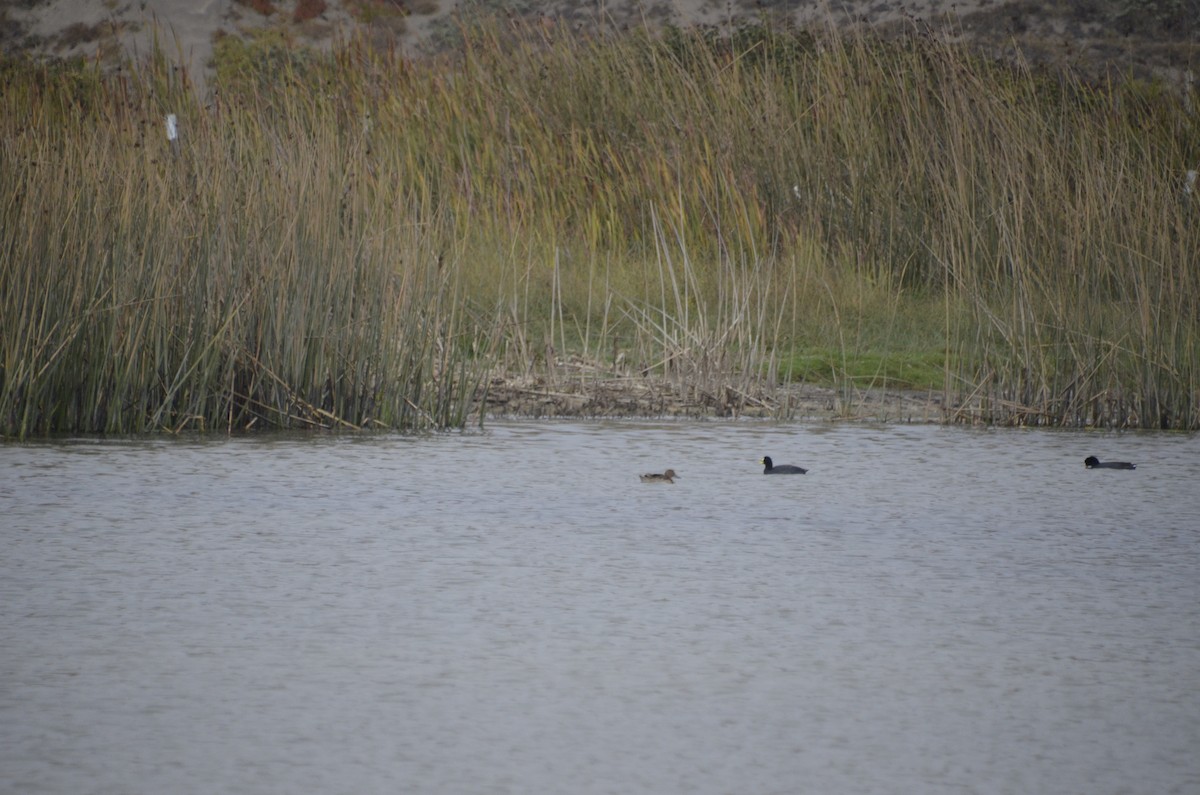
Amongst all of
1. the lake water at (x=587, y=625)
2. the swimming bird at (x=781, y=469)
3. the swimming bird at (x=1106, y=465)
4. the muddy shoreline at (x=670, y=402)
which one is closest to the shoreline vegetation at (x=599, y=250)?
the muddy shoreline at (x=670, y=402)

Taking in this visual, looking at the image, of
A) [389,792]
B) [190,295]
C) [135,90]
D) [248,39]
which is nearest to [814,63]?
[135,90]

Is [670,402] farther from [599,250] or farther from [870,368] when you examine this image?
[599,250]

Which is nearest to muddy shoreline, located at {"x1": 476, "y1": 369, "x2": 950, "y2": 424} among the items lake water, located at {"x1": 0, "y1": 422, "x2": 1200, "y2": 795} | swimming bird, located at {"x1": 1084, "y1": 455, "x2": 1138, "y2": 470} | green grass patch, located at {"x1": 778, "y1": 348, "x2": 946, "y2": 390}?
green grass patch, located at {"x1": 778, "y1": 348, "x2": 946, "y2": 390}

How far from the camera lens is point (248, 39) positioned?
27938 mm

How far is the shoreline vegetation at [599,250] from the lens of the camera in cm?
661

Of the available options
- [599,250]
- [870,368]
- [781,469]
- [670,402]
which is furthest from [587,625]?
[599,250]

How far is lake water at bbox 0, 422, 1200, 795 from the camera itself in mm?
2791

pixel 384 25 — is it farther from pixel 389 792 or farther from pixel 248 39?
pixel 389 792

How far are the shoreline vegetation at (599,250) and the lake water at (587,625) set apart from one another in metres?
0.71

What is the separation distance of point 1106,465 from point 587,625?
2995mm

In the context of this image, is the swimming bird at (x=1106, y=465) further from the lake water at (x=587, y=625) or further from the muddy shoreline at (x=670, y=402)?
the muddy shoreline at (x=670, y=402)

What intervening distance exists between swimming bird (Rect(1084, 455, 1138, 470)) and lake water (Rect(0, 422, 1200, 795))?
0.07 metres

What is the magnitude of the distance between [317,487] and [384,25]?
82.3 ft

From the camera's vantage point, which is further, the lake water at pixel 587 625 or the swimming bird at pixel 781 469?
the swimming bird at pixel 781 469
